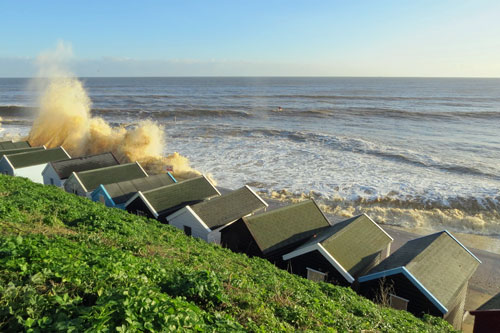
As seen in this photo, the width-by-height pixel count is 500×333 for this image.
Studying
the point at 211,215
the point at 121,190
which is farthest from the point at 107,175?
the point at 211,215

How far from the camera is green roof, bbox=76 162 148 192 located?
2398cm

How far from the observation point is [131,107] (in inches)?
3979

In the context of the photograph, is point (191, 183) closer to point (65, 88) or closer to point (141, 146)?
point (141, 146)

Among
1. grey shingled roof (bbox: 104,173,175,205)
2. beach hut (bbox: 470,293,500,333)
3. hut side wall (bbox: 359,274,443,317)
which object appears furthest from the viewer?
grey shingled roof (bbox: 104,173,175,205)

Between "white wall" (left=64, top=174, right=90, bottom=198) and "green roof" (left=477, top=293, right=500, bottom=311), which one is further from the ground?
"white wall" (left=64, top=174, right=90, bottom=198)

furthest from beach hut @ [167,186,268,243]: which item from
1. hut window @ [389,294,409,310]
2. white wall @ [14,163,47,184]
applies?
white wall @ [14,163,47,184]

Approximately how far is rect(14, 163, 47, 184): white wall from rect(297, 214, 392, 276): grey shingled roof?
24555 millimetres

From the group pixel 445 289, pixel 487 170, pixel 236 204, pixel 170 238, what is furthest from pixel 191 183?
pixel 487 170

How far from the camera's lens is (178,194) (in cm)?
2166

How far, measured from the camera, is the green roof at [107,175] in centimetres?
2398

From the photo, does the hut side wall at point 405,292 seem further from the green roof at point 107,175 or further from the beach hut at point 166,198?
the green roof at point 107,175

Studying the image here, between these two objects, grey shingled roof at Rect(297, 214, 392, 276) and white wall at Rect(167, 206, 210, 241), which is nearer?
grey shingled roof at Rect(297, 214, 392, 276)

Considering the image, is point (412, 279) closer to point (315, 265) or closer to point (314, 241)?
point (315, 265)

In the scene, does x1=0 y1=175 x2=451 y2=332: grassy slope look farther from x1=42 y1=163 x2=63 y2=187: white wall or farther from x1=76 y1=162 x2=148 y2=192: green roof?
x1=42 y1=163 x2=63 y2=187: white wall
